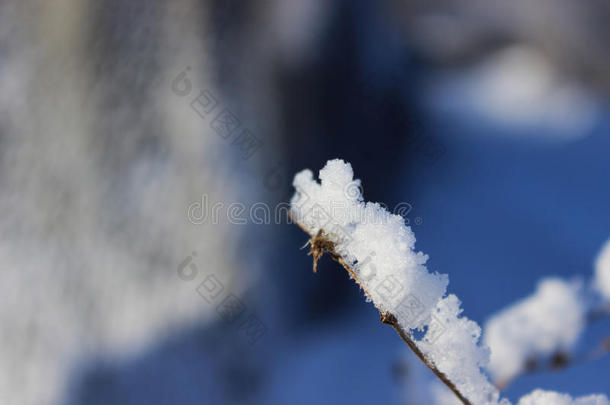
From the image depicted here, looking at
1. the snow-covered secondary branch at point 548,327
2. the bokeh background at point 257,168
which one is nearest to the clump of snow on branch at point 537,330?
the snow-covered secondary branch at point 548,327

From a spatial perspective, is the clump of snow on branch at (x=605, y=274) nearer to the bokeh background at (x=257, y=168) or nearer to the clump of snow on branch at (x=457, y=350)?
the clump of snow on branch at (x=457, y=350)

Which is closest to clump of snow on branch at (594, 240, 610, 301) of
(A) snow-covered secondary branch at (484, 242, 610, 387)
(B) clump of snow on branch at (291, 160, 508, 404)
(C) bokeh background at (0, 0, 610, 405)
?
(A) snow-covered secondary branch at (484, 242, 610, 387)

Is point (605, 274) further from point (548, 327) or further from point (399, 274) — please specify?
point (399, 274)

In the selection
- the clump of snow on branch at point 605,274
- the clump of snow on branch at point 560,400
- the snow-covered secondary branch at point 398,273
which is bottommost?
the clump of snow on branch at point 560,400

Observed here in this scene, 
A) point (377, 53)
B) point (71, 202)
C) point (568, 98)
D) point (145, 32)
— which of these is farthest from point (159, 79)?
point (568, 98)

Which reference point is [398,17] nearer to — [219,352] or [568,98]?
[568,98]

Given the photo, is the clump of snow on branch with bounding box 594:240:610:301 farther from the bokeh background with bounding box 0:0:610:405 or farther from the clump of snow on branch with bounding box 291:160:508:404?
the bokeh background with bounding box 0:0:610:405

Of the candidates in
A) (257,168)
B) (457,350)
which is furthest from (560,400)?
(257,168)
